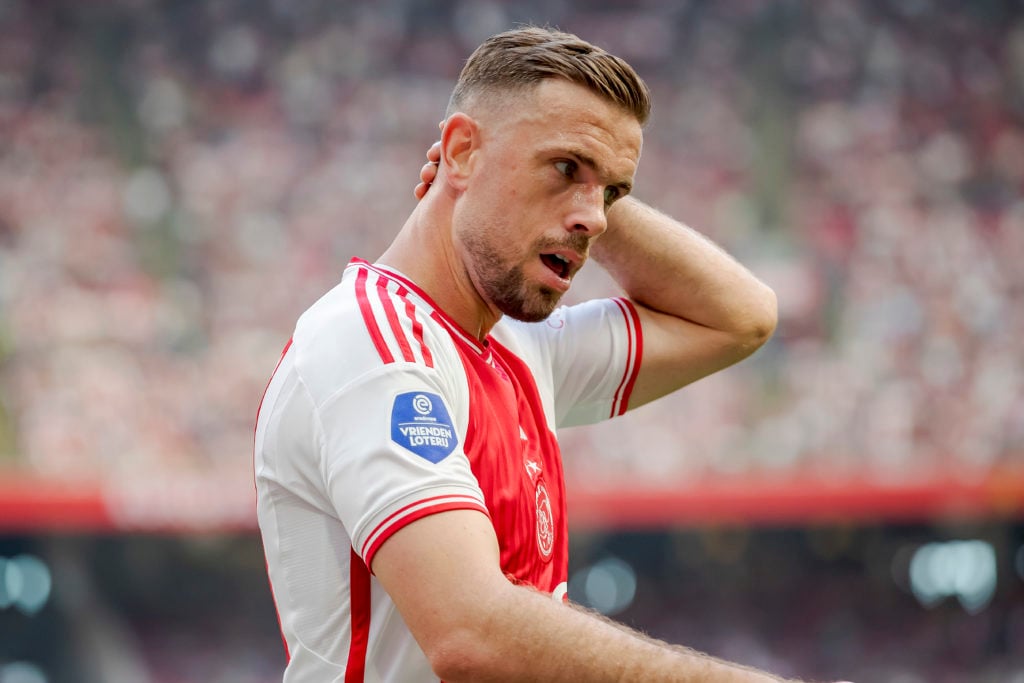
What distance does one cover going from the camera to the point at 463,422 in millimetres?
2137

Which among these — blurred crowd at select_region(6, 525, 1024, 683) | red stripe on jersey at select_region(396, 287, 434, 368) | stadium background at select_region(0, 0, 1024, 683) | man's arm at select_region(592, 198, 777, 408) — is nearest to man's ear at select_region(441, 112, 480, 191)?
red stripe on jersey at select_region(396, 287, 434, 368)

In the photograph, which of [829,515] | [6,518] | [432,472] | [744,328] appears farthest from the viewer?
[829,515]

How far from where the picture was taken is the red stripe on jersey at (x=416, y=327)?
206 cm

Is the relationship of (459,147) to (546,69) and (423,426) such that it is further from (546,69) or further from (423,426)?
(423,426)

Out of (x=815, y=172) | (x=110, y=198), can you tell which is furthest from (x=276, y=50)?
(x=815, y=172)

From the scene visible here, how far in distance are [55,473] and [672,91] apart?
8118mm

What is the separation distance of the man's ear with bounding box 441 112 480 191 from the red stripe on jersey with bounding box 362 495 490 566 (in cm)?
68

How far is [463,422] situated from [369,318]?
0.24m

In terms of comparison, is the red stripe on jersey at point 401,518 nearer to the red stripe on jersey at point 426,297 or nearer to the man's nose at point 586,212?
the red stripe on jersey at point 426,297

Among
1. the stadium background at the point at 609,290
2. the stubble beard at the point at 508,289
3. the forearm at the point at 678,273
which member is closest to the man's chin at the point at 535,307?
the stubble beard at the point at 508,289

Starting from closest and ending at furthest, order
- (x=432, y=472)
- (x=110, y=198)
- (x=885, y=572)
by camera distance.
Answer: (x=432, y=472) → (x=885, y=572) → (x=110, y=198)

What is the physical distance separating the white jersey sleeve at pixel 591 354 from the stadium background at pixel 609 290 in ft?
24.1

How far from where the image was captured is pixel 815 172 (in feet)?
44.5

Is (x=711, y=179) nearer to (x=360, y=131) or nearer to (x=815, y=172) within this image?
(x=815, y=172)
